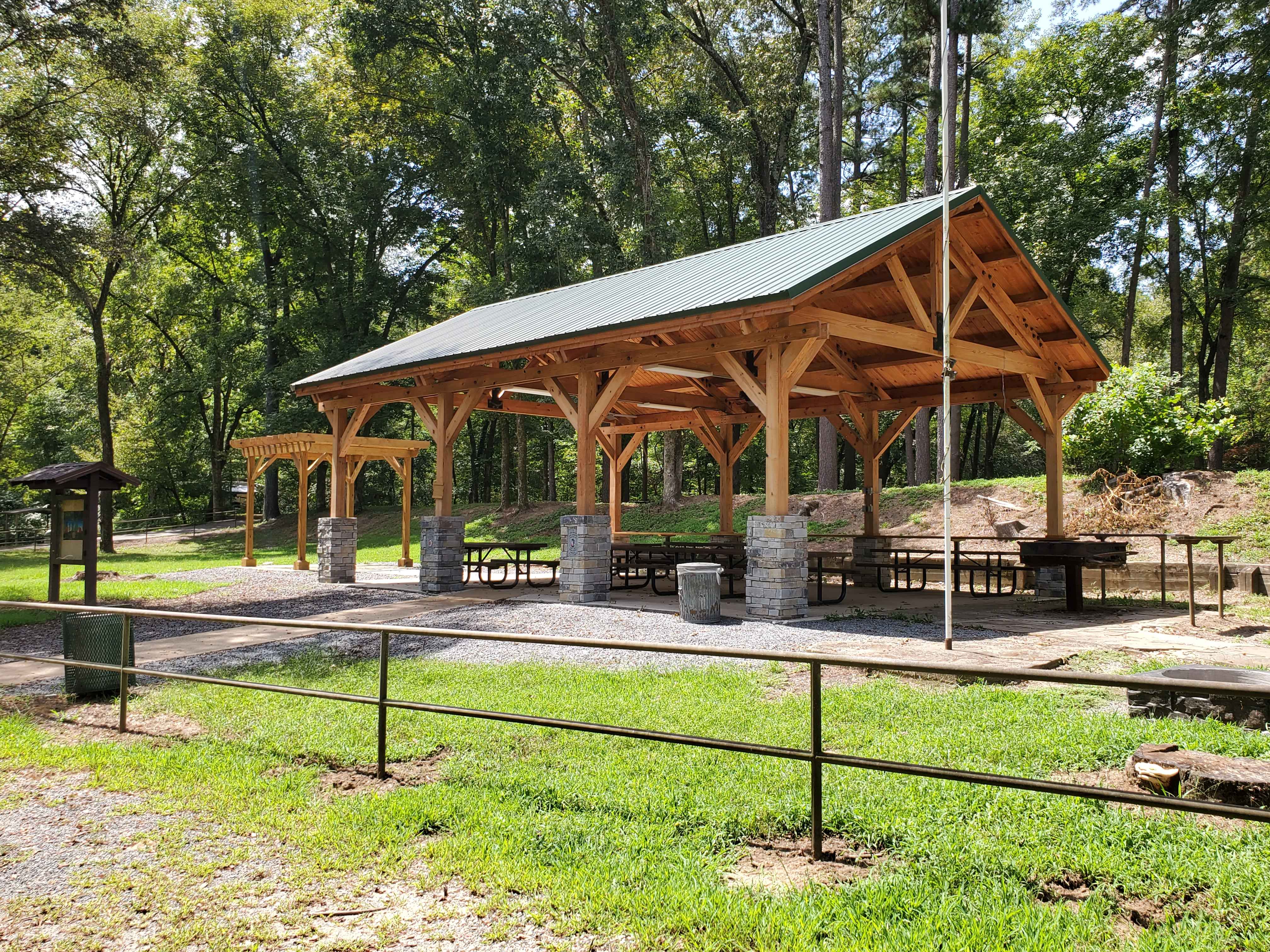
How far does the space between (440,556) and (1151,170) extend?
21902 mm

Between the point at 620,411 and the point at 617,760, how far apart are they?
1378 cm

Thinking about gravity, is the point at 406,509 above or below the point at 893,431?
below

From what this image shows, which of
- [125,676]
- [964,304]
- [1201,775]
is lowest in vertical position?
[1201,775]

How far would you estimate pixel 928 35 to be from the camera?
21.5 metres

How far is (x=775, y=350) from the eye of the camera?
980 centimetres

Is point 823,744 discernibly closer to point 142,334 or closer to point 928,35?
point 928,35

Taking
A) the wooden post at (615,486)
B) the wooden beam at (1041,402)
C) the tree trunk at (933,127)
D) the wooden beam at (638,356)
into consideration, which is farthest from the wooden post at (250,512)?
the tree trunk at (933,127)

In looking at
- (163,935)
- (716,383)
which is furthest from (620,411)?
(163,935)

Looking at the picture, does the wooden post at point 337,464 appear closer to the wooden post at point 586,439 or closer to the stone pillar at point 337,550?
the stone pillar at point 337,550

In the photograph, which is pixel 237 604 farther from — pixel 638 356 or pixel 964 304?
pixel 964 304

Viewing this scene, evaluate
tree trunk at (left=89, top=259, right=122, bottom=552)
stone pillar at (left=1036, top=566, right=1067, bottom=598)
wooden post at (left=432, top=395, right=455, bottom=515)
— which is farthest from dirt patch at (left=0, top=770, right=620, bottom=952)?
tree trunk at (left=89, top=259, right=122, bottom=552)

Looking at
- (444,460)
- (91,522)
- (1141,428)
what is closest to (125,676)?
(91,522)

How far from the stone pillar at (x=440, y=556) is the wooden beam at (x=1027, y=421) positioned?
353 inches

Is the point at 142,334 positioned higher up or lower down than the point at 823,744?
higher up
